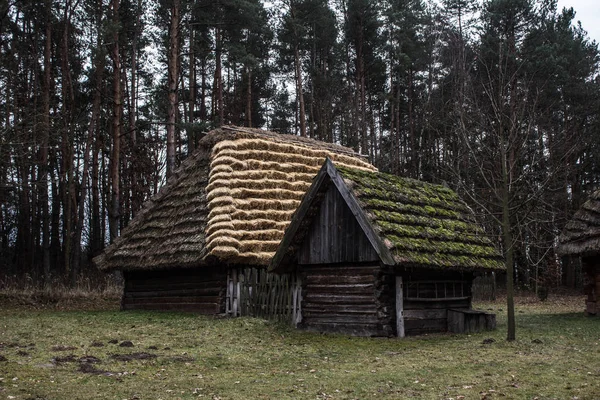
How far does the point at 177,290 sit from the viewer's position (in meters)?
22.0

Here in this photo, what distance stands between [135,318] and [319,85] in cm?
2657

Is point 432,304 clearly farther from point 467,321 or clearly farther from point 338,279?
point 338,279

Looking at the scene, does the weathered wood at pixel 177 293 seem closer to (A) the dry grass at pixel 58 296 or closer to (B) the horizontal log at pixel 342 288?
(A) the dry grass at pixel 58 296

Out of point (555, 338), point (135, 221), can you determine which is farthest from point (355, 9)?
point (555, 338)

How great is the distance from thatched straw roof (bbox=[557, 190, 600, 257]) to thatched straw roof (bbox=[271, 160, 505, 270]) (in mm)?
4798

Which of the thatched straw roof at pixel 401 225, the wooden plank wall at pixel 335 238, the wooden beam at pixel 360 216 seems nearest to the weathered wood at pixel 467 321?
the thatched straw roof at pixel 401 225

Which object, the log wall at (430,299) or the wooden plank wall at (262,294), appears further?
the wooden plank wall at (262,294)

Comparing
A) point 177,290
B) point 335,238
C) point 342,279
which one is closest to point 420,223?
point 335,238

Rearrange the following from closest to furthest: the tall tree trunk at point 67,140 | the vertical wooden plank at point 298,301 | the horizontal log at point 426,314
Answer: the horizontal log at point 426,314 → the vertical wooden plank at point 298,301 → the tall tree trunk at point 67,140

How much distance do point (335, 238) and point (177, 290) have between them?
8.01 metres

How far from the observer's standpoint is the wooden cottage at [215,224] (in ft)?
65.2

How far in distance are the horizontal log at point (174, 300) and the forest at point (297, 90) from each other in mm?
6366

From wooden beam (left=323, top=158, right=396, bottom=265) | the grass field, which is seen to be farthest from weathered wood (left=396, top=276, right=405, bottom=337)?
wooden beam (left=323, top=158, right=396, bottom=265)

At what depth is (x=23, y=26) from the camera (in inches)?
1384
